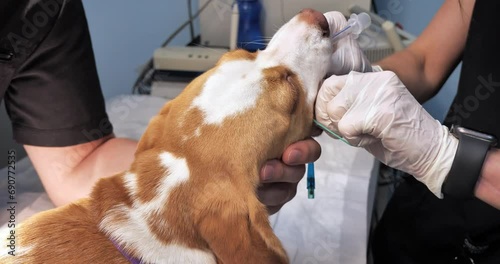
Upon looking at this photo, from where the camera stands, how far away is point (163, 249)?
731 mm

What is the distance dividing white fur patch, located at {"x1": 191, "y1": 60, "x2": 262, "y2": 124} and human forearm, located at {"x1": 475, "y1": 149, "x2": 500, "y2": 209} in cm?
41

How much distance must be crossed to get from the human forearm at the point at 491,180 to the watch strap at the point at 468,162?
15 millimetres

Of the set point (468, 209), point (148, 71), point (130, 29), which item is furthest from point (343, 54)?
point (130, 29)

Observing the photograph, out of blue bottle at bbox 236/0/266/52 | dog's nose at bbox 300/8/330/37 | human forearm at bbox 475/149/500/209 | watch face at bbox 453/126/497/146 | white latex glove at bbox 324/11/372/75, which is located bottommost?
blue bottle at bbox 236/0/266/52

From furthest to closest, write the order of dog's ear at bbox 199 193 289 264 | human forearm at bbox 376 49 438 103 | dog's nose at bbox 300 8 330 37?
1. human forearm at bbox 376 49 438 103
2. dog's nose at bbox 300 8 330 37
3. dog's ear at bbox 199 193 289 264

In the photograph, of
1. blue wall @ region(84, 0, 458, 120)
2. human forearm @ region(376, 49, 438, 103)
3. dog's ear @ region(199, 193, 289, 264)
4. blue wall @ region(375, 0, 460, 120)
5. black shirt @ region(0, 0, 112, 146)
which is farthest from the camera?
blue wall @ region(84, 0, 458, 120)

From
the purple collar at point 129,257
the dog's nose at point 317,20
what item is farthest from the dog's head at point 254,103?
the purple collar at point 129,257

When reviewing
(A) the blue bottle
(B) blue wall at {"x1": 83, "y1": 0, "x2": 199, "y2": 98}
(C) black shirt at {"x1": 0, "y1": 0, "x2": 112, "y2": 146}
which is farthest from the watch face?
(B) blue wall at {"x1": 83, "y1": 0, "x2": 199, "y2": 98}

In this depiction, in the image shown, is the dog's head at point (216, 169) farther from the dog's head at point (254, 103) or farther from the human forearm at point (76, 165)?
the human forearm at point (76, 165)

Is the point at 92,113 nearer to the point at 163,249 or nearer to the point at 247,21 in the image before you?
the point at 163,249

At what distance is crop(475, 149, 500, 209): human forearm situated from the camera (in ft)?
2.48

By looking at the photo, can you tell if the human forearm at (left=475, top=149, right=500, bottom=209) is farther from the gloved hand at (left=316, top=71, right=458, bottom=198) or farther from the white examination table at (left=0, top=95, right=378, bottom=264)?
the white examination table at (left=0, top=95, right=378, bottom=264)

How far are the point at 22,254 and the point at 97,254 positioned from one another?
0.13 m

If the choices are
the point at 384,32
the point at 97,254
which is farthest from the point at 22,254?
the point at 384,32
